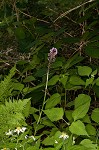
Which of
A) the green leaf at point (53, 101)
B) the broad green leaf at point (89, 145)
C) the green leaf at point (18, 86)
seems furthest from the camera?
the green leaf at point (18, 86)

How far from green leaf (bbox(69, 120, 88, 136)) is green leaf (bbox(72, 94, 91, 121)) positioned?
0.03 meters

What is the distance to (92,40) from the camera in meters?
1.91

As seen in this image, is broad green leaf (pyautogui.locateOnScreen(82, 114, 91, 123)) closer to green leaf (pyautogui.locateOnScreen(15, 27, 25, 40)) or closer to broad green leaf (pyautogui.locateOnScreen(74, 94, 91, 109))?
broad green leaf (pyautogui.locateOnScreen(74, 94, 91, 109))

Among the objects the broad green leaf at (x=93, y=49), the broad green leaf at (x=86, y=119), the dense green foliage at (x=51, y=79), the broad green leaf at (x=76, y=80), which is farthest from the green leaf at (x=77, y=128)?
the broad green leaf at (x=93, y=49)

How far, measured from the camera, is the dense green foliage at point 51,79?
1.62 meters

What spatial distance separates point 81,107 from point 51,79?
0.26m

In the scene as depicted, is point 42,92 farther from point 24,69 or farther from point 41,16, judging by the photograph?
point 41,16

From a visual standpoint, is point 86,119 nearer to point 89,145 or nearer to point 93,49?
point 89,145

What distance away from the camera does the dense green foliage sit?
1625 millimetres

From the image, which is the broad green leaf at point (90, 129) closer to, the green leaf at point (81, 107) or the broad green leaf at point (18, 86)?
the green leaf at point (81, 107)

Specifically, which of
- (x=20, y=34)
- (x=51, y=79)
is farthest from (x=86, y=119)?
(x=20, y=34)

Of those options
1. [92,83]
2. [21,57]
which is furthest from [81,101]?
[21,57]

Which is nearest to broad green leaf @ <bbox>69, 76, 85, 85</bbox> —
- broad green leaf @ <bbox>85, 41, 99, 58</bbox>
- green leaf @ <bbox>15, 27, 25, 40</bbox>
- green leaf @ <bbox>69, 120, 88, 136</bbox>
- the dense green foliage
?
the dense green foliage

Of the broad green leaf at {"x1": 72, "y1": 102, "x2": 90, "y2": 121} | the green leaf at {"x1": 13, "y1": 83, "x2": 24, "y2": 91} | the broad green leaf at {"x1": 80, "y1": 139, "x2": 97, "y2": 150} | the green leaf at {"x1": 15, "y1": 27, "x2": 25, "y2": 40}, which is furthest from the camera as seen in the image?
the green leaf at {"x1": 15, "y1": 27, "x2": 25, "y2": 40}
